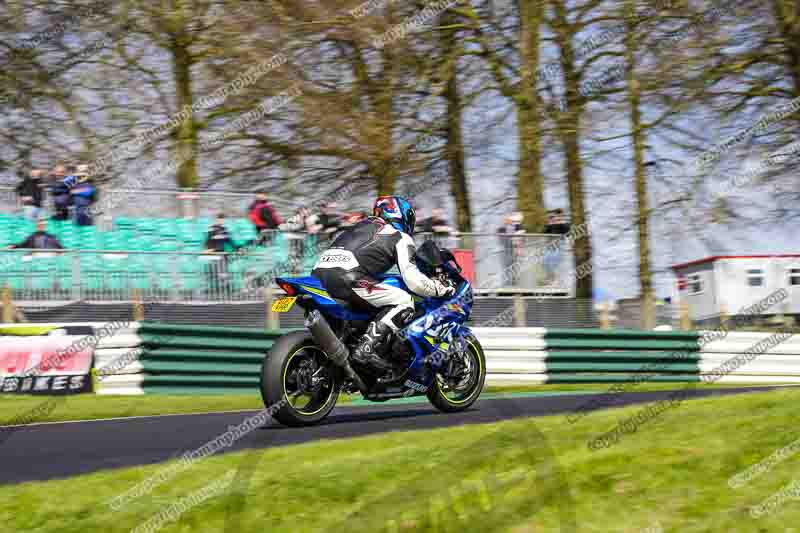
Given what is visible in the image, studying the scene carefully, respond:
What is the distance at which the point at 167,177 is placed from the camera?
18172 millimetres

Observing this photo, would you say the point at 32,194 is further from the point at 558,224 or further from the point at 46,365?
the point at 558,224

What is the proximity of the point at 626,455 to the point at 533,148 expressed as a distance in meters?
15.2

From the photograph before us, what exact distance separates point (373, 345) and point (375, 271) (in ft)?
1.88

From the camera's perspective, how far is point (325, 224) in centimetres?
1574

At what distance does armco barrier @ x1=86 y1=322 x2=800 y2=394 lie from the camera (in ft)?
42.2

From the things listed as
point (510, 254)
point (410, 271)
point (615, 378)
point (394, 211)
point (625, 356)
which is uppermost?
point (510, 254)

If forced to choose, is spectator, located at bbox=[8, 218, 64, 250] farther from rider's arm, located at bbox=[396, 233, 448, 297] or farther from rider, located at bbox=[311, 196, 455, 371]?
rider's arm, located at bbox=[396, 233, 448, 297]

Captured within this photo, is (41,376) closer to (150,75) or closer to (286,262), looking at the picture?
(286,262)

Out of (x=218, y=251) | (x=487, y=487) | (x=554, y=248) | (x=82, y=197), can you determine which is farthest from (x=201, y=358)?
(x=487, y=487)

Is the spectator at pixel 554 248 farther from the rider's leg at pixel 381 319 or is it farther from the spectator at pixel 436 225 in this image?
the rider's leg at pixel 381 319

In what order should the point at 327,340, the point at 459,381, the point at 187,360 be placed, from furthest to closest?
the point at 187,360 → the point at 459,381 → the point at 327,340

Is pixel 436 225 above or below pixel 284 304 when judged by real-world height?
above

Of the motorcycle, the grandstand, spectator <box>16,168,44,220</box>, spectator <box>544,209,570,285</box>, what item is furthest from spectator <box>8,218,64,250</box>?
spectator <box>544,209,570,285</box>

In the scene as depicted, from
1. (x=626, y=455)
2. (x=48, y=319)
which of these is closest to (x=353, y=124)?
(x=48, y=319)
